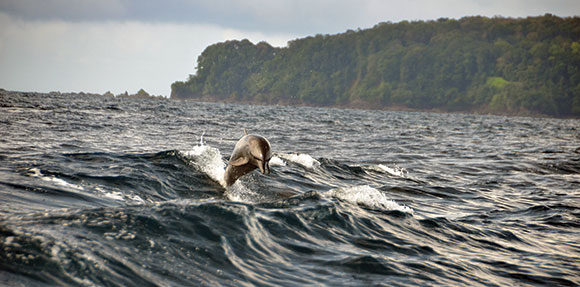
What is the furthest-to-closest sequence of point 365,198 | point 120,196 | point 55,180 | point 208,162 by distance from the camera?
point 208,162 < point 365,198 < point 55,180 < point 120,196

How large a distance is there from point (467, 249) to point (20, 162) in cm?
755

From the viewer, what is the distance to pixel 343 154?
1683 centimetres

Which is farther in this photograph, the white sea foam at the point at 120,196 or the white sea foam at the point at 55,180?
the white sea foam at the point at 55,180

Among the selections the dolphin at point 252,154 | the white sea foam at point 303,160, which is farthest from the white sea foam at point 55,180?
the white sea foam at point 303,160

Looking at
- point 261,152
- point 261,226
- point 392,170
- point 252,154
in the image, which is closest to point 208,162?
point 252,154

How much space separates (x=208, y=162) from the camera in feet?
32.5

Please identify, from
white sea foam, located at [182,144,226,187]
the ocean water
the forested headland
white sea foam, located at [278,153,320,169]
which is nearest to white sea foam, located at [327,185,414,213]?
the ocean water

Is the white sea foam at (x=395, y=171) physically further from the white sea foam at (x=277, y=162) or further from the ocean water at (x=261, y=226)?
the white sea foam at (x=277, y=162)

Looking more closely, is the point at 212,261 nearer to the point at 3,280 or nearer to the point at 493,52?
the point at 3,280

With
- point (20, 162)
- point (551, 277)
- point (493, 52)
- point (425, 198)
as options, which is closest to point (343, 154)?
point (425, 198)

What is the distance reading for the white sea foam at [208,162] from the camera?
9.09 metres

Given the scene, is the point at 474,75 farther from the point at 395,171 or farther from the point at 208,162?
the point at 208,162

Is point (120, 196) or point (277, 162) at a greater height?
point (120, 196)

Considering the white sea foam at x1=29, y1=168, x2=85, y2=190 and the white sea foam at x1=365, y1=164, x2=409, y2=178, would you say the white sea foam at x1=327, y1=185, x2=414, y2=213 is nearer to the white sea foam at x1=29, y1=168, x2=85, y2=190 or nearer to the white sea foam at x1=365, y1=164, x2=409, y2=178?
the white sea foam at x1=29, y1=168, x2=85, y2=190
